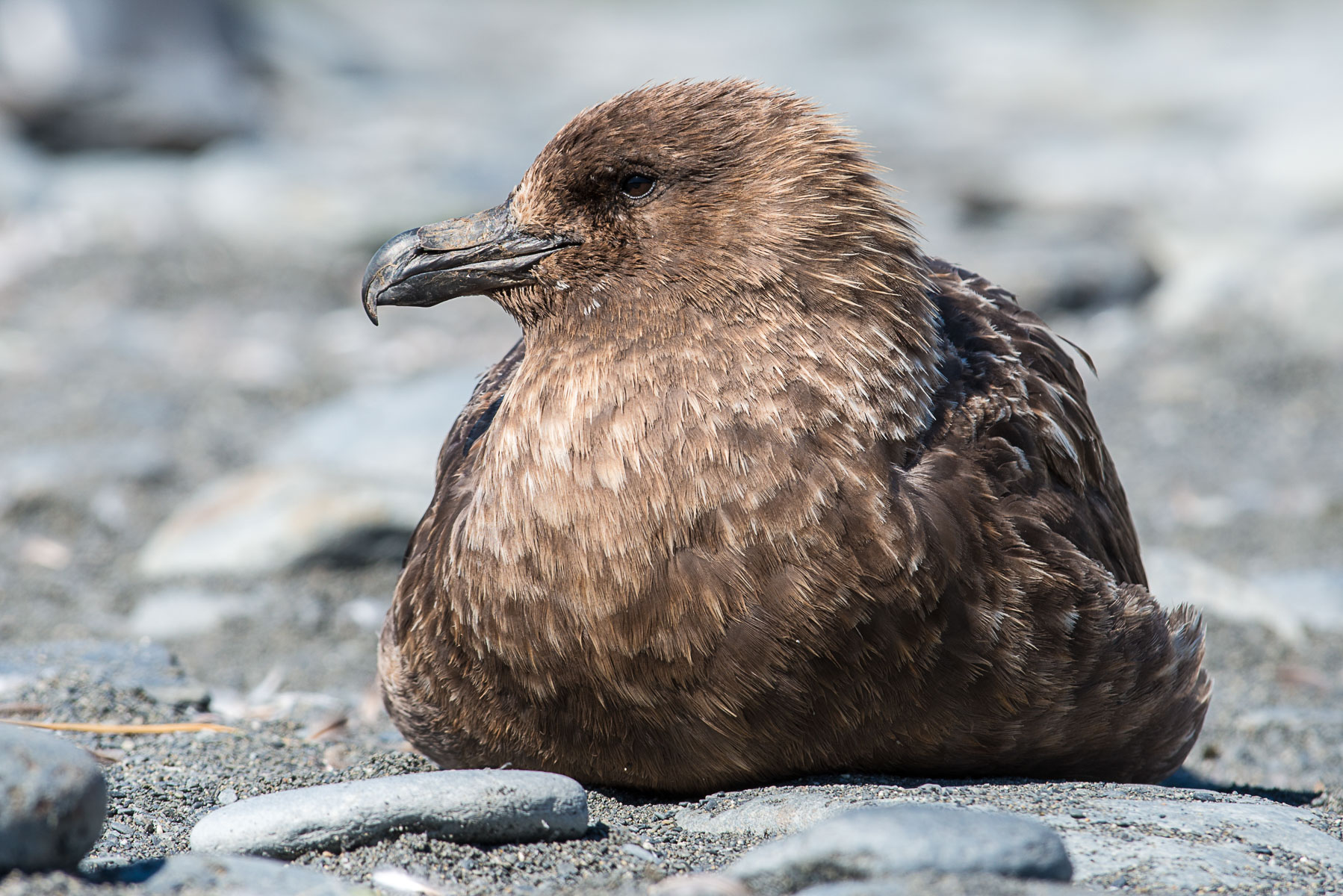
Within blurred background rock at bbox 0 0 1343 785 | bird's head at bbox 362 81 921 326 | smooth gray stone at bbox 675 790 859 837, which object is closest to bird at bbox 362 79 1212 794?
bird's head at bbox 362 81 921 326

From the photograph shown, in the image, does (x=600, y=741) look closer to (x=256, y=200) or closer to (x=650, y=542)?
(x=650, y=542)

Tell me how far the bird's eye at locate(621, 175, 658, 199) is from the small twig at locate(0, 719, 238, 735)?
193cm

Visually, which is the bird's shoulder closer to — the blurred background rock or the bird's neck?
the bird's neck

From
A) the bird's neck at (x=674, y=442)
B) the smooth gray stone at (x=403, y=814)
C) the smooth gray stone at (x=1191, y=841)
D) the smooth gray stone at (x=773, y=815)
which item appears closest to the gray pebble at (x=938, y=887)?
the smooth gray stone at (x=1191, y=841)

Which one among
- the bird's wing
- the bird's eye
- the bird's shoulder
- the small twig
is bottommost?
the small twig

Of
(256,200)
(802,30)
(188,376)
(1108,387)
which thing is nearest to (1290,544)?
(1108,387)

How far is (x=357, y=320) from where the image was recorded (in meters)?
10.1

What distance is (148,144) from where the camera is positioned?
13.3m

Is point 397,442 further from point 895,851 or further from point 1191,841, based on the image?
point 895,851

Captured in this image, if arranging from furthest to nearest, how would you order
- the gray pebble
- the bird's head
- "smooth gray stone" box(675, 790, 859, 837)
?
the bird's head → "smooth gray stone" box(675, 790, 859, 837) → the gray pebble

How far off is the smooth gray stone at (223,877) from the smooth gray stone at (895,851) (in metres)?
0.74

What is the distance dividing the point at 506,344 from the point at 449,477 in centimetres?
573

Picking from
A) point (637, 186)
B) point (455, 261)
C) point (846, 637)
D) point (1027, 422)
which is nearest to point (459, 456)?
point (455, 261)

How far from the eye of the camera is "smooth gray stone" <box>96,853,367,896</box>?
8.54 ft
